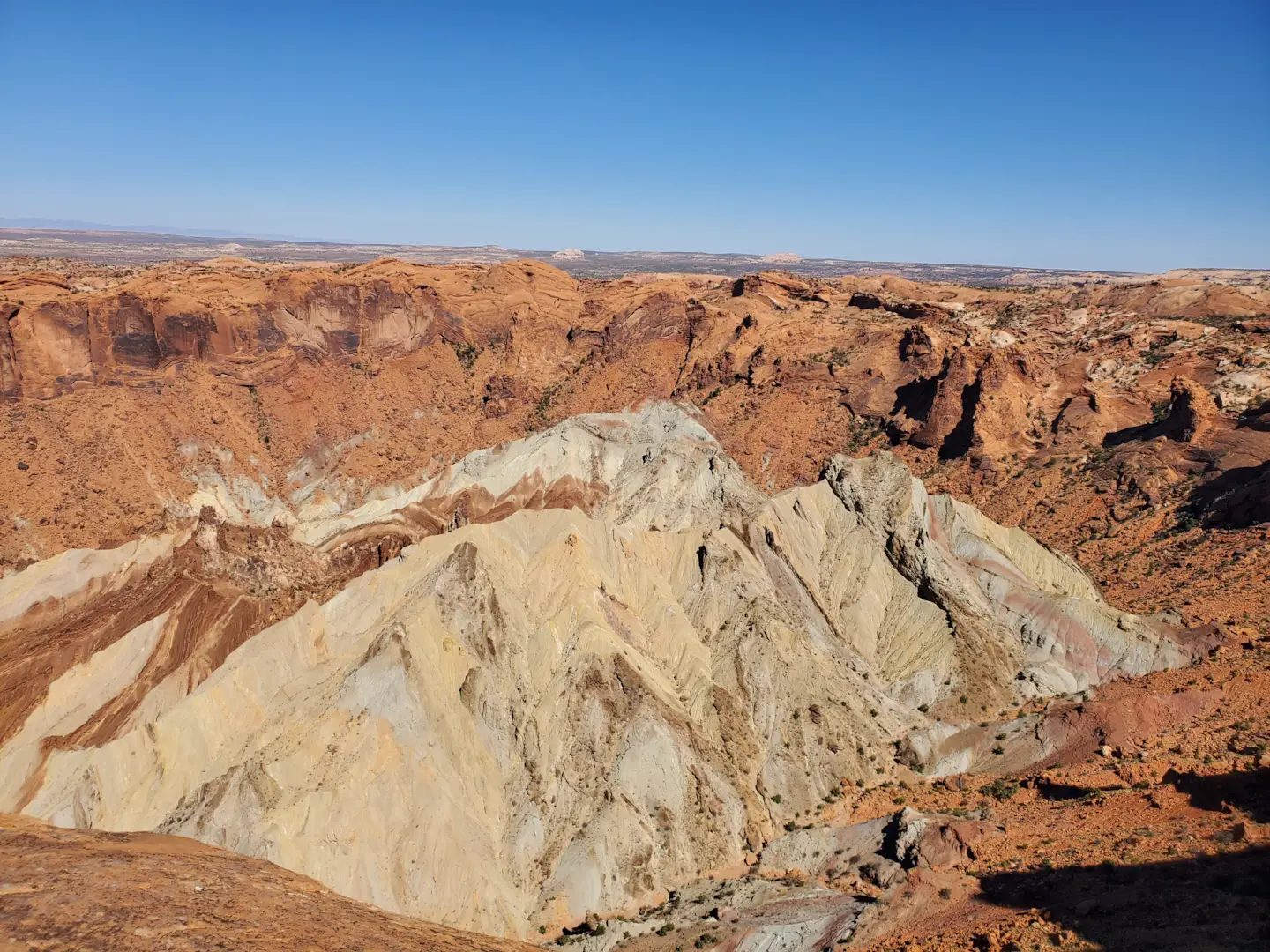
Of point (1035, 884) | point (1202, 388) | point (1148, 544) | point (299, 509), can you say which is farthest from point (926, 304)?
point (1035, 884)

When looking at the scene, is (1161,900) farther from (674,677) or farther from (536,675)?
(536,675)

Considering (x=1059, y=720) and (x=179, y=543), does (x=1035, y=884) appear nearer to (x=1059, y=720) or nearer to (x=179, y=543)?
(x=1059, y=720)

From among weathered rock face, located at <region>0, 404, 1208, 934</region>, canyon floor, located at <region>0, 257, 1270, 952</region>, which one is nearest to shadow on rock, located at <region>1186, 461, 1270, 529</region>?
canyon floor, located at <region>0, 257, 1270, 952</region>

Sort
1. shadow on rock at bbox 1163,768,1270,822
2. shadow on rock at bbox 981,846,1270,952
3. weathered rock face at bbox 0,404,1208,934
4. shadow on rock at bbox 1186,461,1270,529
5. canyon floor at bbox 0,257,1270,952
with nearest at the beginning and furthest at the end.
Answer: shadow on rock at bbox 981,846,1270,952 < canyon floor at bbox 0,257,1270,952 < shadow on rock at bbox 1163,768,1270,822 < weathered rock face at bbox 0,404,1208,934 < shadow on rock at bbox 1186,461,1270,529

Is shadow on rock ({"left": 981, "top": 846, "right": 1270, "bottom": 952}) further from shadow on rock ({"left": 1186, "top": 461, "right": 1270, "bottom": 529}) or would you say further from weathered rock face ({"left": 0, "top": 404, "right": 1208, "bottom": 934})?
shadow on rock ({"left": 1186, "top": 461, "right": 1270, "bottom": 529})

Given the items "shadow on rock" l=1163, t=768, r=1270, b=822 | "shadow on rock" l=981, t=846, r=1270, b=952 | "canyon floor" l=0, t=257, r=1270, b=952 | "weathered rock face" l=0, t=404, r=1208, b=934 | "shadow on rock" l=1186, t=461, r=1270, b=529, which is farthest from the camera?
"shadow on rock" l=1186, t=461, r=1270, b=529

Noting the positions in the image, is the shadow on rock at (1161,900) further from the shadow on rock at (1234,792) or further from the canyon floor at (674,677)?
the shadow on rock at (1234,792)
